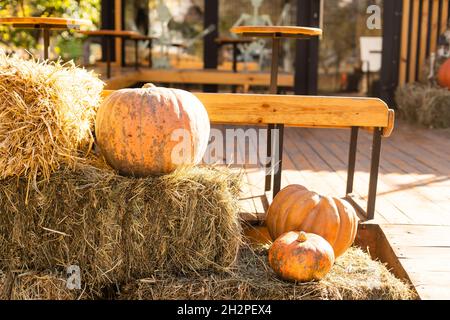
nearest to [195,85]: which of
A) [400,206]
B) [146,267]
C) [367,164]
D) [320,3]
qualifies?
[320,3]

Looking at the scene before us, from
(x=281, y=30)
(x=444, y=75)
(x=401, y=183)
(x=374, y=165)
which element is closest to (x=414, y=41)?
(x=444, y=75)

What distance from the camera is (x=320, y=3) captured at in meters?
7.63

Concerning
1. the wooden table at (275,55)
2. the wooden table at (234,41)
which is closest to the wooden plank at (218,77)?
the wooden table at (234,41)

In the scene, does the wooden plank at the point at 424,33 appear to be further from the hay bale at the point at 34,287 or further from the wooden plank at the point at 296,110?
the hay bale at the point at 34,287

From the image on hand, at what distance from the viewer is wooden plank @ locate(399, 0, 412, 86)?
8.33 metres

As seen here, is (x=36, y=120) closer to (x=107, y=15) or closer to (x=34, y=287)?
(x=34, y=287)

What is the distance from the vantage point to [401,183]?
4492 millimetres

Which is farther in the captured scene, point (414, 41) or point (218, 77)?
point (414, 41)

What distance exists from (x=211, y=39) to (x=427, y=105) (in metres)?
3.20

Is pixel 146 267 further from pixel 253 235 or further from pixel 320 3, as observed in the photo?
pixel 320 3

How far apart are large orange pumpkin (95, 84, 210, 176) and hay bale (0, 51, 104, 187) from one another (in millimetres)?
165
